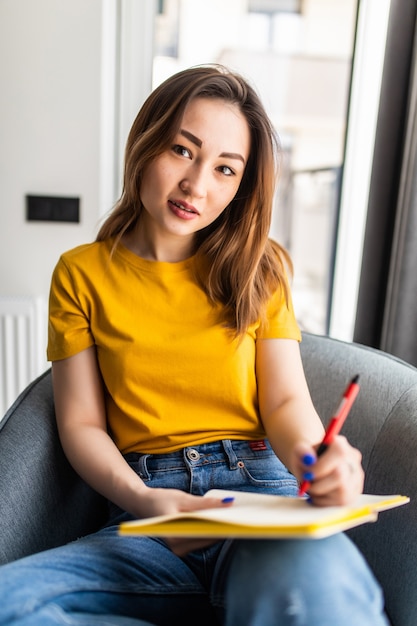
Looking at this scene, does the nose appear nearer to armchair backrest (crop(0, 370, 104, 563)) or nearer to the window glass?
armchair backrest (crop(0, 370, 104, 563))

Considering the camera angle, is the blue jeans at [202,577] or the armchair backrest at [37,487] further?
the armchair backrest at [37,487]

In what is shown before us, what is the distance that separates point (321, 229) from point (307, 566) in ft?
5.36

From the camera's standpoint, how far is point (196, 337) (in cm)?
104

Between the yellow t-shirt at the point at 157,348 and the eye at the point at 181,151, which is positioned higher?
the eye at the point at 181,151

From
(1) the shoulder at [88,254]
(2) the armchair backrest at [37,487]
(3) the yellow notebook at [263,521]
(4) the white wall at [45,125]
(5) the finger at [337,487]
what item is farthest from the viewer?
(4) the white wall at [45,125]

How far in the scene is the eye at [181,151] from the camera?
1.00 metres

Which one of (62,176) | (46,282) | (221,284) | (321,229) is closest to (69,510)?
(221,284)

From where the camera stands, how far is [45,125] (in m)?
1.65

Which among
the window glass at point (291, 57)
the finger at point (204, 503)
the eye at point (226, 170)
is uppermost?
the window glass at point (291, 57)

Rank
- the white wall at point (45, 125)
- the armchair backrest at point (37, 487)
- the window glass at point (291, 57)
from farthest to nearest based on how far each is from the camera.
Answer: the window glass at point (291, 57), the white wall at point (45, 125), the armchair backrest at point (37, 487)

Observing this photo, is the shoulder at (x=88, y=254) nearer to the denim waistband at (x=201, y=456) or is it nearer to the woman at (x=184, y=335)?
the woman at (x=184, y=335)

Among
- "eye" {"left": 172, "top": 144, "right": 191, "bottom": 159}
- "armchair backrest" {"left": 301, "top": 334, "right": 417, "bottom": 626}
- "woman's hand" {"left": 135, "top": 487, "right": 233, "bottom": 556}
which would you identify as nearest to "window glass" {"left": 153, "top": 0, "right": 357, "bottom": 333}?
"armchair backrest" {"left": 301, "top": 334, "right": 417, "bottom": 626}

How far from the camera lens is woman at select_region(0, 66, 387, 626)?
97 cm

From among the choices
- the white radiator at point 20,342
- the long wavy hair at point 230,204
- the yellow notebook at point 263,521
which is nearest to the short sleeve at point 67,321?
the long wavy hair at point 230,204
